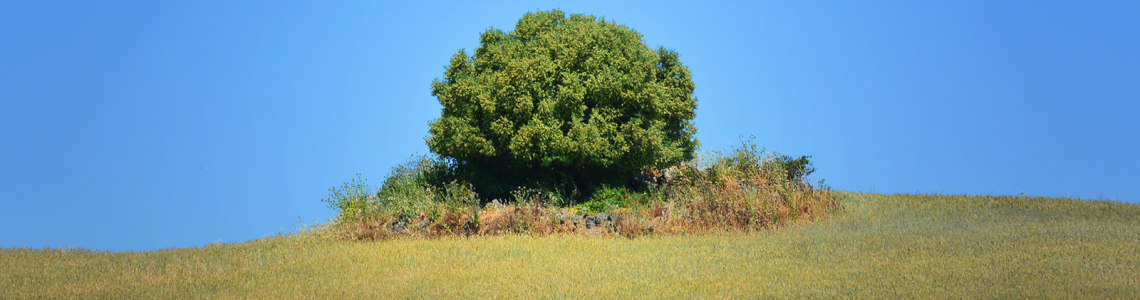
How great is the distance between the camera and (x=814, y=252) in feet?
37.5

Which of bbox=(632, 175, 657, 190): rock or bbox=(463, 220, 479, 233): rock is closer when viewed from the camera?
bbox=(463, 220, 479, 233): rock

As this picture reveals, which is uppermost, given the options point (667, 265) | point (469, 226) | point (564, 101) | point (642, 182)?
point (564, 101)

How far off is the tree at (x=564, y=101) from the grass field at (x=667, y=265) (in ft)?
9.50

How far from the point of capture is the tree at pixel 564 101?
15859 millimetres

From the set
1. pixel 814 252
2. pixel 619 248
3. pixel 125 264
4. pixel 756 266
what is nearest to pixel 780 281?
pixel 756 266

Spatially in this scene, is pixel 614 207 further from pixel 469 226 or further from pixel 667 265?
pixel 667 265

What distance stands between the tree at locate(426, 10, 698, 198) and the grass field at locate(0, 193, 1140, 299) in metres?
2.90

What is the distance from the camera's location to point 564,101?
15914 mm

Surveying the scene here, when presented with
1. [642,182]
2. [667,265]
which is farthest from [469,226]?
[642,182]

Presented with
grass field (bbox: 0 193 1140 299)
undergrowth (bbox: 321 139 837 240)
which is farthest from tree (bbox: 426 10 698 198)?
grass field (bbox: 0 193 1140 299)

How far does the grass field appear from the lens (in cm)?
938

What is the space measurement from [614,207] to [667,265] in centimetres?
556

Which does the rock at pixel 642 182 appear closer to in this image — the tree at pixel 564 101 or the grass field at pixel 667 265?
the tree at pixel 564 101

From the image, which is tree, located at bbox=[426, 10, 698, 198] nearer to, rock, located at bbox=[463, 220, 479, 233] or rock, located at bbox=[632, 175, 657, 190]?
rock, located at bbox=[632, 175, 657, 190]
